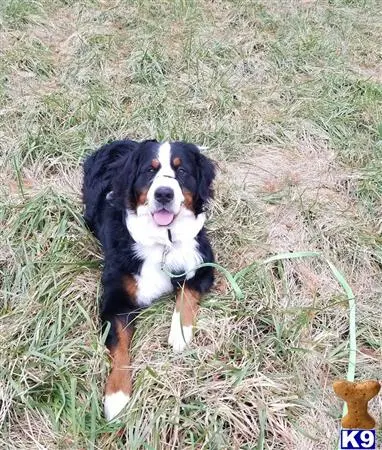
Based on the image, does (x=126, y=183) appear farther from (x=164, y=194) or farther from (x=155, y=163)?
(x=164, y=194)

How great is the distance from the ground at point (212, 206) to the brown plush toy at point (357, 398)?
0.40 m

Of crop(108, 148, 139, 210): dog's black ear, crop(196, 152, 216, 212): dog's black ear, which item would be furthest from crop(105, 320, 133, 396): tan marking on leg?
crop(196, 152, 216, 212): dog's black ear

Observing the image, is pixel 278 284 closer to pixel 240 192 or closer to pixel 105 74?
pixel 240 192

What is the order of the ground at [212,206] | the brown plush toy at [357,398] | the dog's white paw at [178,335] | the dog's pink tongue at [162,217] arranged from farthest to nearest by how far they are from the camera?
the dog's pink tongue at [162,217], the dog's white paw at [178,335], the ground at [212,206], the brown plush toy at [357,398]

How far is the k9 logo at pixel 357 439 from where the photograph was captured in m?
1.85

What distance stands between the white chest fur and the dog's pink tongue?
4 centimetres

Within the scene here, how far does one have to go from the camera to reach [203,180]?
114 inches

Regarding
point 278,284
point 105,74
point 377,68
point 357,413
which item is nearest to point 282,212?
point 278,284

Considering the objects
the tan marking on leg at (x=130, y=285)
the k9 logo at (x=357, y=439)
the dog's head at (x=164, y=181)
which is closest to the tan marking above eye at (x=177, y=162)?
the dog's head at (x=164, y=181)

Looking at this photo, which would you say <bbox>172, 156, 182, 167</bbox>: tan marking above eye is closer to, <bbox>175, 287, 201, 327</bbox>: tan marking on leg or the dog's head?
the dog's head

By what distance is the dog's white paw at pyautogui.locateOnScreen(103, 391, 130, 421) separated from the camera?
7.38 ft

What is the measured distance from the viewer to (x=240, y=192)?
3.61m

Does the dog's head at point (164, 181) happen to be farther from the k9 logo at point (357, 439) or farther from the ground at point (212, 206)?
the k9 logo at point (357, 439)

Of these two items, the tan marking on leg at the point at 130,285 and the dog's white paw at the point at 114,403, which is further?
the tan marking on leg at the point at 130,285
